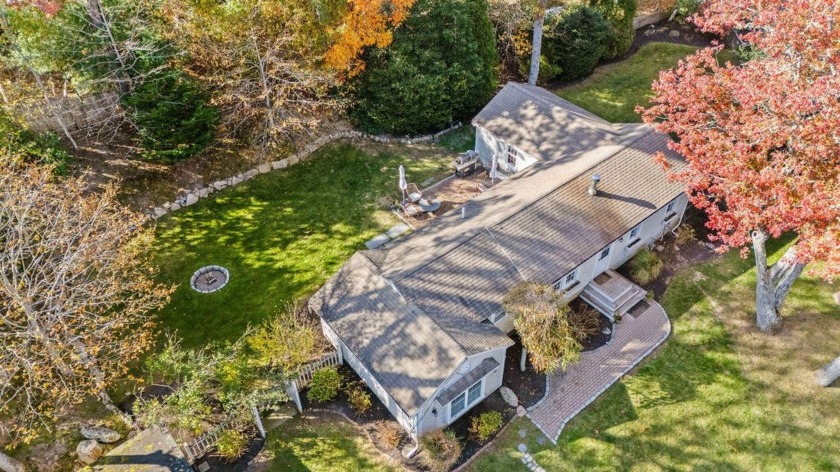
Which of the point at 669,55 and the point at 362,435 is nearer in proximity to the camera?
the point at 362,435

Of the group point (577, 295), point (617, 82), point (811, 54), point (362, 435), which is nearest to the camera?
point (811, 54)

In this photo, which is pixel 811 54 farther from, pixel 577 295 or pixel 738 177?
pixel 577 295

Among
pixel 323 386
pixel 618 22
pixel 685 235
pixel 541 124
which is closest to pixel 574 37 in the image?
pixel 618 22

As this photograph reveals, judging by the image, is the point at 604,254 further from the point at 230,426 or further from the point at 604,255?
the point at 230,426

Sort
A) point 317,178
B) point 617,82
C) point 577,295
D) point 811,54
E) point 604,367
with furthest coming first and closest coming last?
1. point 617,82
2. point 317,178
3. point 577,295
4. point 604,367
5. point 811,54

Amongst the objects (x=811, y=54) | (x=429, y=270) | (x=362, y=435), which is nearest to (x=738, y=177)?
(x=811, y=54)

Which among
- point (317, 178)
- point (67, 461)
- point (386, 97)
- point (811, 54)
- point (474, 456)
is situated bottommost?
point (474, 456)

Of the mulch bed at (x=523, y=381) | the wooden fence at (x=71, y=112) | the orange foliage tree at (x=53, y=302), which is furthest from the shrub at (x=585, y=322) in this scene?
the wooden fence at (x=71, y=112)
